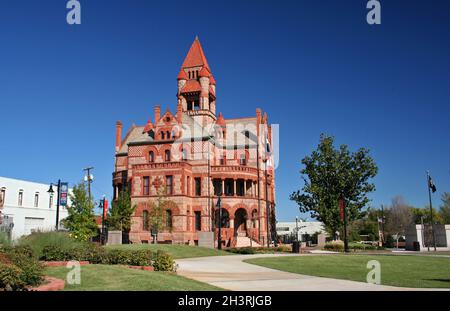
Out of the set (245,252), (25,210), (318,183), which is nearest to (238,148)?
(318,183)

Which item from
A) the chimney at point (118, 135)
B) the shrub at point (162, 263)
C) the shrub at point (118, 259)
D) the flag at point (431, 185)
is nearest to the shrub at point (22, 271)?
the shrub at point (118, 259)

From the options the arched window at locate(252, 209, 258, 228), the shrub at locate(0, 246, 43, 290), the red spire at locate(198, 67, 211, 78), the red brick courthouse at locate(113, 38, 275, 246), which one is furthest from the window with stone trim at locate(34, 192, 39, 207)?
the shrub at locate(0, 246, 43, 290)

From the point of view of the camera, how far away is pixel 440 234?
5044 cm

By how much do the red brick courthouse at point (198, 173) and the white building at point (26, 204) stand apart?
13.3 metres

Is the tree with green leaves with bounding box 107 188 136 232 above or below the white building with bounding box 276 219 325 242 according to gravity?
above

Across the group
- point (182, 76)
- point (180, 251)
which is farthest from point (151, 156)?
point (180, 251)

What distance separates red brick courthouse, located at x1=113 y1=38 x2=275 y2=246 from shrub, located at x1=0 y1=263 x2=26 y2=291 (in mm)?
37441

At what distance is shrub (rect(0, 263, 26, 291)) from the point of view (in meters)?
9.76

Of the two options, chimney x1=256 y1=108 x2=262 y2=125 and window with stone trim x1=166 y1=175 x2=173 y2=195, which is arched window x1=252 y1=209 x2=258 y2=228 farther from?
chimney x1=256 y1=108 x2=262 y2=125

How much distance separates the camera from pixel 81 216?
114 feet

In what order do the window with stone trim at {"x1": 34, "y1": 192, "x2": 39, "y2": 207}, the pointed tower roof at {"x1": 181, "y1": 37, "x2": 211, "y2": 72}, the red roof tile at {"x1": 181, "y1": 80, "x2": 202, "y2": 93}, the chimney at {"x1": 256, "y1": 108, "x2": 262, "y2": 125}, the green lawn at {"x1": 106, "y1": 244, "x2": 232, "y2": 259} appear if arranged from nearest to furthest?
the green lawn at {"x1": 106, "y1": 244, "x2": 232, "y2": 259} < the chimney at {"x1": 256, "y1": 108, "x2": 262, "y2": 125} < the window with stone trim at {"x1": 34, "y1": 192, "x2": 39, "y2": 207} < the red roof tile at {"x1": 181, "y1": 80, "x2": 202, "y2": 93} < the pointed tower roof at {"x1": 181, "y1": 37, "x2": 211, "y2": 72}

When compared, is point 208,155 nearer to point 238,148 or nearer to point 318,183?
point 238,148
